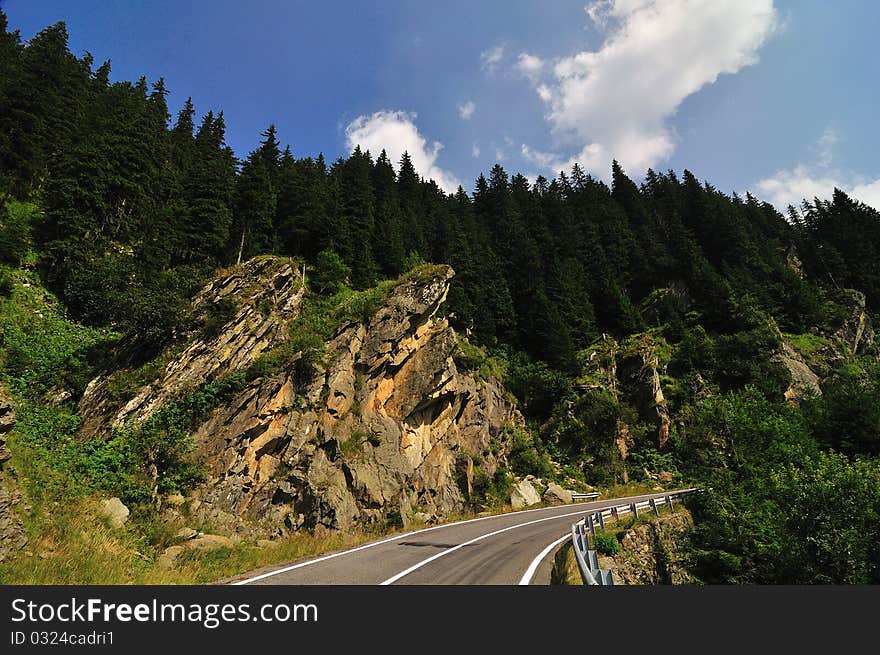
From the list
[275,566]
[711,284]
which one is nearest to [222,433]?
[275,566]

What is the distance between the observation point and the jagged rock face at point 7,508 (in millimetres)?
7148

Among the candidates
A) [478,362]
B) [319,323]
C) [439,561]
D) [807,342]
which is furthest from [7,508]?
[807,342]

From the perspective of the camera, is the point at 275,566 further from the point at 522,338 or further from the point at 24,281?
the point at 522,338

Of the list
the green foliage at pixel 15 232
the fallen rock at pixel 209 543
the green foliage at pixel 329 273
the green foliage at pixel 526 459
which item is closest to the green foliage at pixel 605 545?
the fallen rock at pixel 209 543

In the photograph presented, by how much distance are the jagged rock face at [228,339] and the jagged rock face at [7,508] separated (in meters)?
6.60

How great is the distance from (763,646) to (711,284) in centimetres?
5377

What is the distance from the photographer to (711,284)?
→ 48.0m

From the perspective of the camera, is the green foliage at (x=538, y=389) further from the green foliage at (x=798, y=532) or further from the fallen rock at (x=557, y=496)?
the green foliage at (x=798, y=532)

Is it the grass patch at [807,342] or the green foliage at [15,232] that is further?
the grass patch at [807,342]

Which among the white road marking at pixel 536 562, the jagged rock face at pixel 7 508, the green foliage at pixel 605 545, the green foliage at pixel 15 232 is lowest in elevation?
the green foliage at pixel 605 545

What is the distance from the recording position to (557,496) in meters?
26.5

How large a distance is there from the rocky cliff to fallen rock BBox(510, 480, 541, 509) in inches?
85.6

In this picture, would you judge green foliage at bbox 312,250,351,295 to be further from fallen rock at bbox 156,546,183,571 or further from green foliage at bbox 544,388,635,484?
green foliage at bbox 544,388,635,484

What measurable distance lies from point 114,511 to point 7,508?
3.59 metres
